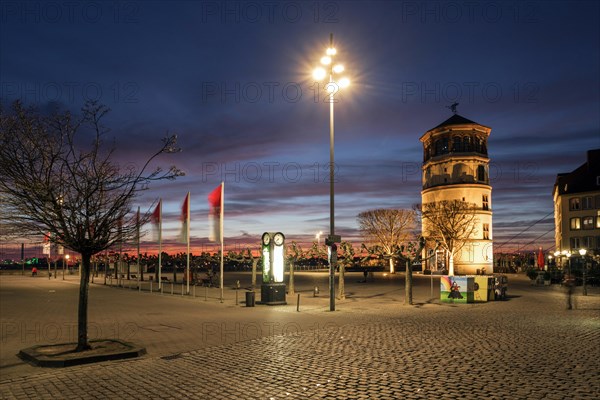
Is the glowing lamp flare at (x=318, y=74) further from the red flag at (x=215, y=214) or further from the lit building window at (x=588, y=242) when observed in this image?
the lit building window at (x=588, y=242)

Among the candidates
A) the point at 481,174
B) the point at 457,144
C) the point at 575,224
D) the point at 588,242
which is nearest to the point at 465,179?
the point at 481,174

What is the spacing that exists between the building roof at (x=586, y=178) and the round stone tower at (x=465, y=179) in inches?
618

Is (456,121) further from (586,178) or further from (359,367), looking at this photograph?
(359,367)

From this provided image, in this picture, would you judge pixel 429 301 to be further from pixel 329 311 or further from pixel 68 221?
pixel 68 221

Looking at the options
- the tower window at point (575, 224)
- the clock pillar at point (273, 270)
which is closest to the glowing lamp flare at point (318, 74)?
the clock pillar at point (273, 270)

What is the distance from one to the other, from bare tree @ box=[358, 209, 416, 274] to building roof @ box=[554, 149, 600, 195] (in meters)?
26.9

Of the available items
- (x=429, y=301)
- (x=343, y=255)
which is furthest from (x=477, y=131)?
(x=429, y=301)

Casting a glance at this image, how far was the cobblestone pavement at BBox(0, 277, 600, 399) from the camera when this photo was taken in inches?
356

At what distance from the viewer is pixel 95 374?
10453mm

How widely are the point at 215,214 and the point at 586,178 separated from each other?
7045 cm

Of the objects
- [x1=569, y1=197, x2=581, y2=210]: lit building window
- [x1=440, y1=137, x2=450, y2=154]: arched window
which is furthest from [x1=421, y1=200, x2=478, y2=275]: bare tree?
[x1=569, y1=197, x2=581, y2=210]: lit building window

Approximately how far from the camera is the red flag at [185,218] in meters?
34.7

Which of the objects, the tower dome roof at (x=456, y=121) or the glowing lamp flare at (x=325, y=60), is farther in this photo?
the tower dome roof at (x=456, y=121)

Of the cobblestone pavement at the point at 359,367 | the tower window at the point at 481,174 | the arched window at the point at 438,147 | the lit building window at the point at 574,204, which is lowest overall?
the cobblestone pavement at the point at 359,367
